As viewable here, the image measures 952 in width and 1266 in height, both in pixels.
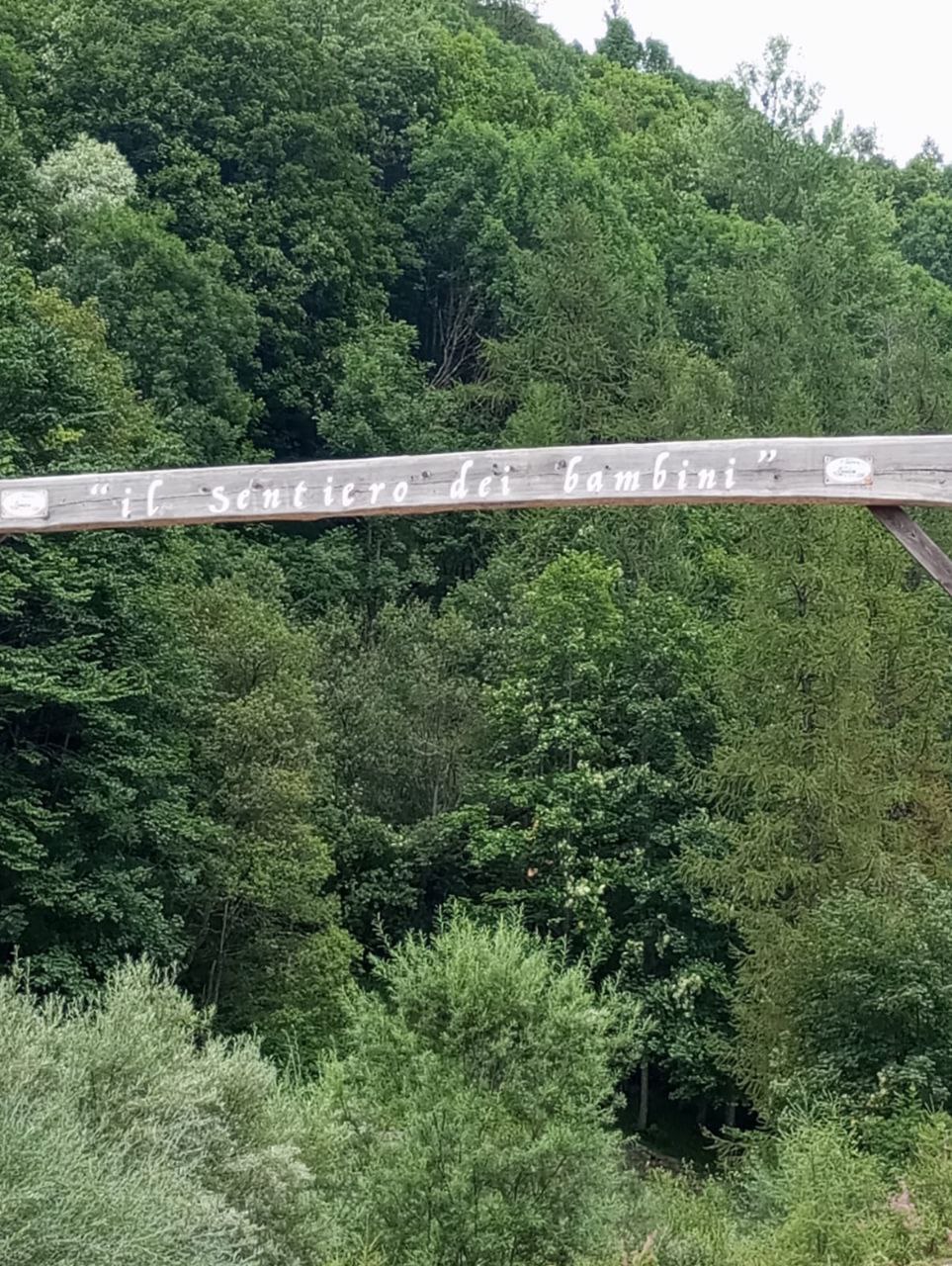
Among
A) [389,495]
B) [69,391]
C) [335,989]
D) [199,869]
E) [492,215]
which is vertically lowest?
[335,989]

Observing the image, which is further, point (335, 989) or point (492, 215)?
point (492, 215)

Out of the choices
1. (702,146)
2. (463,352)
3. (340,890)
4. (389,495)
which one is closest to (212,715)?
(340,890)

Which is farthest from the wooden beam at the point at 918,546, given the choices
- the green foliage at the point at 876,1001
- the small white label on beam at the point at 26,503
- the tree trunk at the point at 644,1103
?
the tree trunk at the point at 644,1103

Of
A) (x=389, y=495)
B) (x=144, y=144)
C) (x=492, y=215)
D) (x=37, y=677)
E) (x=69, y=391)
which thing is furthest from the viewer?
(x=492, y=215)

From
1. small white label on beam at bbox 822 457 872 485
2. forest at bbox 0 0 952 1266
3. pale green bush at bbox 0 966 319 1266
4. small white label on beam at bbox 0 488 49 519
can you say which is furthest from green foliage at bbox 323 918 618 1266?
small white label on beam at bbox 822 457 872 485

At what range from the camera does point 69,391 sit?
81.0 feet

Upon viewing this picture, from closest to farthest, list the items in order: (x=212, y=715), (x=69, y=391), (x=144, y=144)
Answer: (x=69, y=391) → (x=212, y=715) → (x=144, y=144)

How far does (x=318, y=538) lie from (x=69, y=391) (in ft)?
49.2

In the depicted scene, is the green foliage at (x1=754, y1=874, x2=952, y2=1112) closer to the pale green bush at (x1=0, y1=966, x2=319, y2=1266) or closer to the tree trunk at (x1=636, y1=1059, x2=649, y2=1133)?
the tree trunk at (x1=636, y1=1059, x2=649, y2=1133)

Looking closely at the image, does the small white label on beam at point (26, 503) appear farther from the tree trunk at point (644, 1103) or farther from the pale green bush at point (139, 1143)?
the tree trunk at point (644, 1103)

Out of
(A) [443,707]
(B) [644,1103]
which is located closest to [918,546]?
(B) [644,1103]

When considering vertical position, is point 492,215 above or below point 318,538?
above

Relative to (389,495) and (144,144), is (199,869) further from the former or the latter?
(144,144)

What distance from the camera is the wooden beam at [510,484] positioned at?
6312 mm
